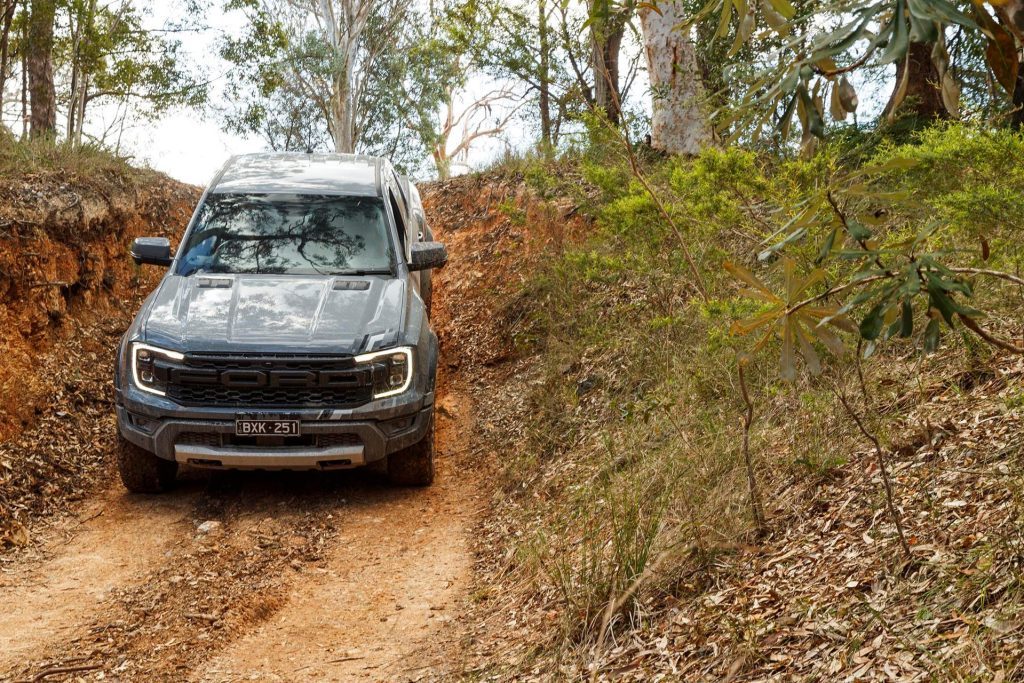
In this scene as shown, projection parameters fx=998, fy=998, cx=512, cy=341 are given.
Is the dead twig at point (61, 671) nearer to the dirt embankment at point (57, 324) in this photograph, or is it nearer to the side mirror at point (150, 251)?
Answer: the dirt embankment at point (57, 324)

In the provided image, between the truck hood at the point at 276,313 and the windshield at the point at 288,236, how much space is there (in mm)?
195

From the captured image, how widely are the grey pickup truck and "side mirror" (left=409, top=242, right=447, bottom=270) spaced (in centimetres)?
1

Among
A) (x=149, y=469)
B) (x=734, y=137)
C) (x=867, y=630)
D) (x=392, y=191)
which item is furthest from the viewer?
(x=392, y=191)

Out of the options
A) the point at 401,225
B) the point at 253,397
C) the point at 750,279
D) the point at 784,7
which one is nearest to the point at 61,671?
the point at 253,397

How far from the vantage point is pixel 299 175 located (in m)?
8.34

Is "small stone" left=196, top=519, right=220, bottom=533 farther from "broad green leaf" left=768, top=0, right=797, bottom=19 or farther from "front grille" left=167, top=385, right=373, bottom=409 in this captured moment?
"broad green leaf" left=768, top=0, right=797, bottom=19

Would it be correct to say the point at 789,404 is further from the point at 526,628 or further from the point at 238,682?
the point at 238,682

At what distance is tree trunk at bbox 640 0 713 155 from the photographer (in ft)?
38.5

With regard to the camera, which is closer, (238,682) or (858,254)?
(858,254)

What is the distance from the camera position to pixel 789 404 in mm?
5609

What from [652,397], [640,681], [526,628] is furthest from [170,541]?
Answer: [640,681]

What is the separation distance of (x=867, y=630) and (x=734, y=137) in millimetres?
1795

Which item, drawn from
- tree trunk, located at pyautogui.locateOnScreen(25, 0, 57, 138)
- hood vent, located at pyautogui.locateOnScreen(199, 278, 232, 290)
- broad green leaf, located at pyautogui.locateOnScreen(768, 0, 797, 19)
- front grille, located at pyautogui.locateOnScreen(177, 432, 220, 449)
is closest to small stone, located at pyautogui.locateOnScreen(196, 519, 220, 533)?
front grille, located at pyautogui.locateOnScreen(177, 432, 220, 449)

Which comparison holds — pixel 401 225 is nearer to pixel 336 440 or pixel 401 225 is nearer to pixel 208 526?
pixel 336 440
